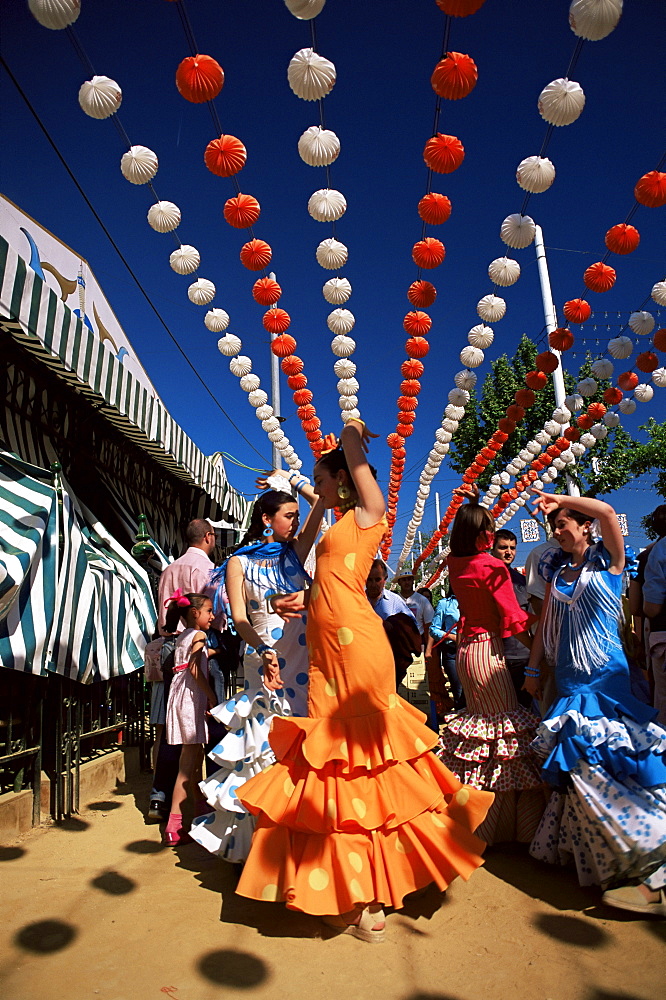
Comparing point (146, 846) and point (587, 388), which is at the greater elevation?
point (587, 388)

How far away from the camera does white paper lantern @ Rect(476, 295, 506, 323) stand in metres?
6.98

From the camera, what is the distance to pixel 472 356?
8430 mm

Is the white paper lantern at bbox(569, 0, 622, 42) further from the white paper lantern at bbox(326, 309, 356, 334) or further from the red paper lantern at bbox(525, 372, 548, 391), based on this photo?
the red paper lantern at bbox(525, 372, 548, 391)

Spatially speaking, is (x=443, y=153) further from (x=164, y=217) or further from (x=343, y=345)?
(x=343, y=345)

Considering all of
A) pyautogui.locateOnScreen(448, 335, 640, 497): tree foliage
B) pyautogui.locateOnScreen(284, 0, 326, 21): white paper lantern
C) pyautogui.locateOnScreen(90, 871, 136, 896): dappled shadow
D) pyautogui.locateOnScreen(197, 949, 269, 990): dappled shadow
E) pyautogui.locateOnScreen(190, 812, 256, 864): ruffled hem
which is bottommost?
pyautogui.locateOnScreen(197, 949, 269, 990): dappled shadow

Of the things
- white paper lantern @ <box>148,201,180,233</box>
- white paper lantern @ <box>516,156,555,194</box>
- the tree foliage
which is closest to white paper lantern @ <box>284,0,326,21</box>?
white paper lantern @ <box>148,201,180,233</box>

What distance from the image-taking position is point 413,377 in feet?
27.3

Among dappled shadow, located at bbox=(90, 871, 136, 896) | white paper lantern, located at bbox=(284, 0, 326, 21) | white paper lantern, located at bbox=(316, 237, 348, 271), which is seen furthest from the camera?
white paper lantern, located at bbox=(316, 237, 348, 271)

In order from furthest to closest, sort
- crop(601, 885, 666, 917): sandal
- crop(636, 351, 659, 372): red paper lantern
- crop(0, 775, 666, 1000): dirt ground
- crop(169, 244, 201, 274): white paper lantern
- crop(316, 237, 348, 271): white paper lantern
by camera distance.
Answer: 1. crop(636, 351, 659, 372): red paper lantern
2. crop(316, 237, 348, 271): white paper lantern
3. crop(169, 244, 201, 274): white paper lantern
4. crop(601, 885, 666, 917): sandal
5. crop(0, 775, 666, 1000): dirt ground

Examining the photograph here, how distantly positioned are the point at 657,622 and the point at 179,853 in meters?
3.35

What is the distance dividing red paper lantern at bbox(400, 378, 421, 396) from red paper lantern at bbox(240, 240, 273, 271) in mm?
3504

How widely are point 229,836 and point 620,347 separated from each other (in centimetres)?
768

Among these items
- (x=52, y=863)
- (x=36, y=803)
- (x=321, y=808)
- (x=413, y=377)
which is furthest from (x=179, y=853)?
(x=413, y=377)

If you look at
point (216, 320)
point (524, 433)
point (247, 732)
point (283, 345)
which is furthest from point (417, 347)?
point (524, 433)
